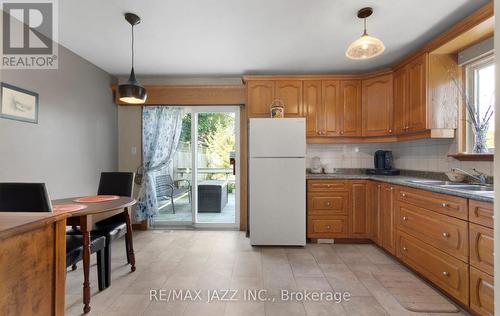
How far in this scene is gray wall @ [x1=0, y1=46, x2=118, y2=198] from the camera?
2.19 metres

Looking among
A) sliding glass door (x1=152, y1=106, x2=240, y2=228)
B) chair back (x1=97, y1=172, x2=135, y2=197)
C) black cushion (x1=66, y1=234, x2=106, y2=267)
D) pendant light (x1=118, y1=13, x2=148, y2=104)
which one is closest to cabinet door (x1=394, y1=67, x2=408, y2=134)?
sliding glass door (x1=152, y1=106, x2=240, y2=228)

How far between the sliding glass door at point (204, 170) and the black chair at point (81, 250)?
1.83m

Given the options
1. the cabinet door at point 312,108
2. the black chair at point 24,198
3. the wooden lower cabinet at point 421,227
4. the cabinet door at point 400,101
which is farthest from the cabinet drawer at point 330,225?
the black chair at point 24,198

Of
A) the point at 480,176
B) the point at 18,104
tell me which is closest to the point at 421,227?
the point at 480,176

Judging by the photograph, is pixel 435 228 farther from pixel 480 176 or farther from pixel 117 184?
pixel 117 184

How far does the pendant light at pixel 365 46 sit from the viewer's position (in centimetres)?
194

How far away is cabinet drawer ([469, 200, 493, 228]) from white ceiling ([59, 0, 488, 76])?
5.25ft

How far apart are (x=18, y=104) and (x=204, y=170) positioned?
2317 millimetres

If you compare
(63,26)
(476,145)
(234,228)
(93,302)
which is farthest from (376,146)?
(63,26)

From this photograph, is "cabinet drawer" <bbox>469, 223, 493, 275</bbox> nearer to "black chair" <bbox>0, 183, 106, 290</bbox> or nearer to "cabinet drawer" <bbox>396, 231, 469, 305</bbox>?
"cabinet drawer" <bbox>396, 231, 469, 305</bbox>

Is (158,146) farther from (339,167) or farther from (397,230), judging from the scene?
(397,230)

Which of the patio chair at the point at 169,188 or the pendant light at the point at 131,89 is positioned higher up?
the pendant light at the point at 131,89

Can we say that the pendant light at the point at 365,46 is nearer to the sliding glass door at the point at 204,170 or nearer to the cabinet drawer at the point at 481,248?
the cabinet drawer at the point at 481,248

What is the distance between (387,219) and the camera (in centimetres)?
276
